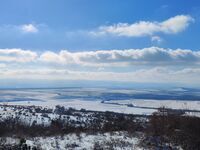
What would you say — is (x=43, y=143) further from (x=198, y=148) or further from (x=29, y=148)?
(x=198, y=148)

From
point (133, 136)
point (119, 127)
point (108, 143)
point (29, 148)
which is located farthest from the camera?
point (119, 127)

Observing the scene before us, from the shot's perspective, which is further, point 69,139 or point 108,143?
point 69,139

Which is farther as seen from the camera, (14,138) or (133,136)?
(133,136)

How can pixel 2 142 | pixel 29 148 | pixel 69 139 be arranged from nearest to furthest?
pixel 29 148 → pixel 2 142 → pixel 69 139

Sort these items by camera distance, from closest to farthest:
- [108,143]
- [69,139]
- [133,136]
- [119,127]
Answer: [108,143]
[69,139]
[133,136]
[119,127]

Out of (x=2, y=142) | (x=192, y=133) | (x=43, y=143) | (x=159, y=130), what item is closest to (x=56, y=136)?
(x=43, y=143)

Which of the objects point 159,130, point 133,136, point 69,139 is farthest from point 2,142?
point 159,130

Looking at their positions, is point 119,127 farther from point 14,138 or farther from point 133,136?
point 14,138

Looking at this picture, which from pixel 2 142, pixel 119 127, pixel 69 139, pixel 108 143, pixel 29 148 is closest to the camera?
pixel 29 148
